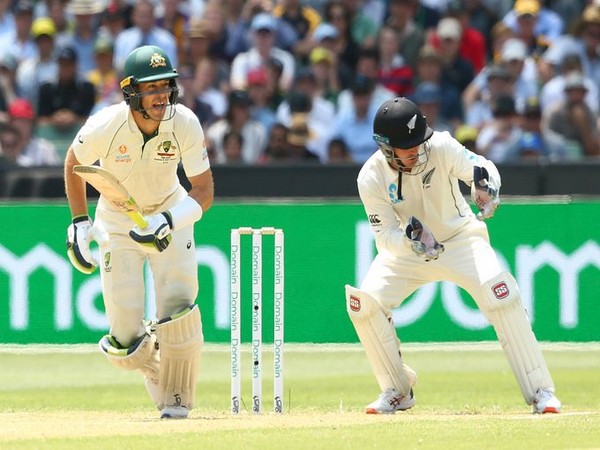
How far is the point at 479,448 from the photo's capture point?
6.75 metres

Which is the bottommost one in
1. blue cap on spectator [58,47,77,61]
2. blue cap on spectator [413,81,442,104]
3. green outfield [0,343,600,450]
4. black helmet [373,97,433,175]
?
green outfield [0,343,600,450]

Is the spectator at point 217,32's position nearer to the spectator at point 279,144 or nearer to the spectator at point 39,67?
the spectator at point 39,67

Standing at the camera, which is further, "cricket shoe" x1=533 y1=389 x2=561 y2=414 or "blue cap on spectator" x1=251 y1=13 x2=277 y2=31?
"blue cap on spectator" x1=251 y1=13 x2=277 y2=31

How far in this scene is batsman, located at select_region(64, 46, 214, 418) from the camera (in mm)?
7953

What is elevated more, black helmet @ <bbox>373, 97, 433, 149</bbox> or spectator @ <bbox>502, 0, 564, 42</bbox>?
spectator @ <bbox>502, 0, 564, 42</bbox>

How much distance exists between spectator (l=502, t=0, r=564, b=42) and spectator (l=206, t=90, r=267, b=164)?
337cm

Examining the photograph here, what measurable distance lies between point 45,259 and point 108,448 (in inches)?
197

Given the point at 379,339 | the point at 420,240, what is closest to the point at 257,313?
the point at 379,339

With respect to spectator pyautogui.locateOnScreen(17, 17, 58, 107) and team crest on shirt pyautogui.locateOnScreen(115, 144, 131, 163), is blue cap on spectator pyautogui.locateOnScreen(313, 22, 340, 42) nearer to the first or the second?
spectator pyautogui.locateOnScreen(17, 17, 58, 107)

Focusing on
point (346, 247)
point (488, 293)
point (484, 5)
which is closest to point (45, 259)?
point (346, 247)

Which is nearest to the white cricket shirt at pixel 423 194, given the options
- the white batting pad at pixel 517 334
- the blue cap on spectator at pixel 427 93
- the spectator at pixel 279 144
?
the white batting pad at pixel 517 334

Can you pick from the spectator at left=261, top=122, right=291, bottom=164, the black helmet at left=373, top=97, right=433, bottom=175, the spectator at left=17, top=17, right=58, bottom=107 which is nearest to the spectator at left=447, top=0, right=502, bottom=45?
the spectator at left=261, top=122, right=291, bottom=164

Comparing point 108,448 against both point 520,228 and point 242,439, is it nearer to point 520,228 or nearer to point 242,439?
point 242,439

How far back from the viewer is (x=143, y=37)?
15.2m
